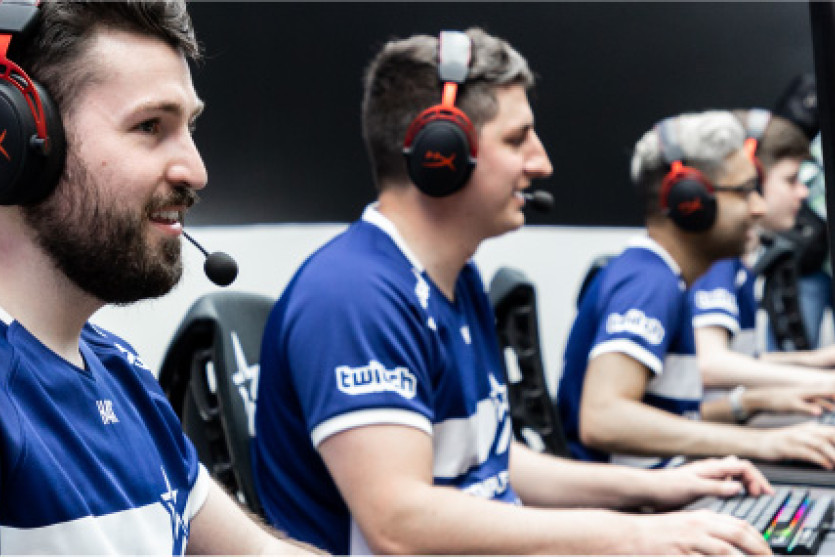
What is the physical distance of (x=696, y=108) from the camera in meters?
3.22

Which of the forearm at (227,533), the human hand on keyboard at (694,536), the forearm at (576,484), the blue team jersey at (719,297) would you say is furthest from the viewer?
the blue team jersey at (719,297)

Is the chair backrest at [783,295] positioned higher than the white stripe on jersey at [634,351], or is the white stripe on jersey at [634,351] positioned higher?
the white stripe on jersey at [634,351]

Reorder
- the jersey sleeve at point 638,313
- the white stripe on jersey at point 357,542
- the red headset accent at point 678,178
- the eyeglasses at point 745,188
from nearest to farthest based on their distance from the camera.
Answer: the white stripe on jersey at point 357,542 → the jersey sleeve at point 638,313 → the red headset accent at point 678,178 → the eyeglasses at point 745,188

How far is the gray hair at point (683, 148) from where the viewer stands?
6.86 feet

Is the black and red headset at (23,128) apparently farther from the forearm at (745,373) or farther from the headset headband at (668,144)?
the forearm at (745,373)

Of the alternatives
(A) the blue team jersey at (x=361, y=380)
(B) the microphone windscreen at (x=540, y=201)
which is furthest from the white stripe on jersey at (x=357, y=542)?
(B) the microphone windscreen at (x=540, y=201)

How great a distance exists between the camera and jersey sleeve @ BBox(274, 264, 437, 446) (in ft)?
3.86

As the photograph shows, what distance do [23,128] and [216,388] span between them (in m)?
0.62

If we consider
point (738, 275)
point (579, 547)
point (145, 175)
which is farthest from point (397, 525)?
point (738, 275)

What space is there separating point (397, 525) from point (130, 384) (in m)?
0.36

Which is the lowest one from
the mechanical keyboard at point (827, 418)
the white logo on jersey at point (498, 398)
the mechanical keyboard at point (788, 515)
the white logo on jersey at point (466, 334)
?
the mechanical keyboard at point (827, 418)

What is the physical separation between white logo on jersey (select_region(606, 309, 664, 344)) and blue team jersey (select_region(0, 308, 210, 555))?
997mm

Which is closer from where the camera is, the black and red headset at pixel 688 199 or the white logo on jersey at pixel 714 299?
the black and red headset at pixel 688 199

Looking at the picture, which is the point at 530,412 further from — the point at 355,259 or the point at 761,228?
the point at 761,228
